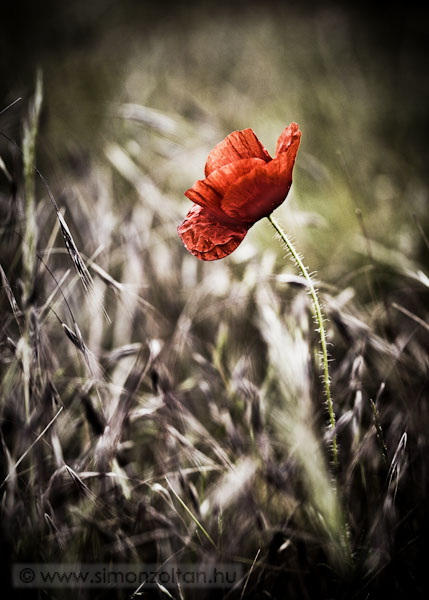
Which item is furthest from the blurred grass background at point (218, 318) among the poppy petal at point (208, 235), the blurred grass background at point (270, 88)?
the poppy petal at point (208, 235)

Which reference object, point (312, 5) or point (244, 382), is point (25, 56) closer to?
point (312, 5)

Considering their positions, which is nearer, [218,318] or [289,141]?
[289,141]

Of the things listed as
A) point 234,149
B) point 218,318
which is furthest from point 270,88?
point 234,149

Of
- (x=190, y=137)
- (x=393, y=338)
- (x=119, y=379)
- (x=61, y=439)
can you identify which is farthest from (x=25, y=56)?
(x=393, y=338)

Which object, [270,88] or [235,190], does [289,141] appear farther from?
[270,88]

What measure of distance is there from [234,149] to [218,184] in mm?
54

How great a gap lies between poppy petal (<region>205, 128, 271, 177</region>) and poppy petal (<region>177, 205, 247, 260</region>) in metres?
0.06

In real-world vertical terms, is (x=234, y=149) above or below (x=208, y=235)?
above

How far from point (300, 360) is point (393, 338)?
32cm

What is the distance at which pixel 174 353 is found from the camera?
98cm

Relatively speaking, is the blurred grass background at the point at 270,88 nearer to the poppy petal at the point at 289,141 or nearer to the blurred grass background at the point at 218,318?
the blurred grass background at the point at 218,318

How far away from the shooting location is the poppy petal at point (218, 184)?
19.6 inches

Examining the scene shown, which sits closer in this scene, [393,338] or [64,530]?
[64,530]

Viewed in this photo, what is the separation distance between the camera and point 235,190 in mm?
500
